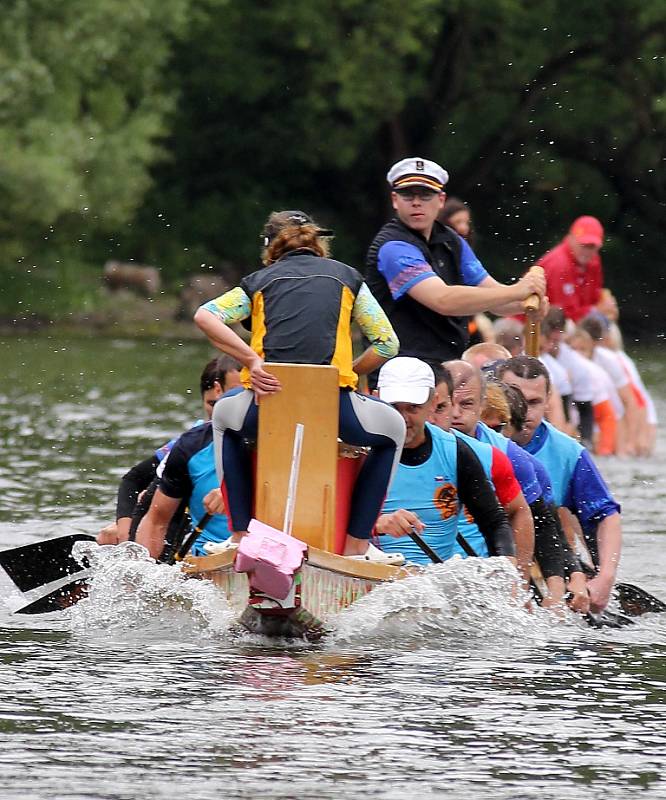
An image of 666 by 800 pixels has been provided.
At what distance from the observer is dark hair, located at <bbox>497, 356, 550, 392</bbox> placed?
9.82 meters

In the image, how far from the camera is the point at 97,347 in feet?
107

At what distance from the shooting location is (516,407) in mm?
9648

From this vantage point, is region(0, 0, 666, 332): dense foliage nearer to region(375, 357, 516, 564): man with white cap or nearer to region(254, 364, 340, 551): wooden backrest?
region(375, 357, 516, 564): man with white cap

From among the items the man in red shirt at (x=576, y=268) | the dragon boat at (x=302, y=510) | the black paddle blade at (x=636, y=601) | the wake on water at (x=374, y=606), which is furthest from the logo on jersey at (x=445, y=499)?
the man in red shirt at (x=576, y=268)

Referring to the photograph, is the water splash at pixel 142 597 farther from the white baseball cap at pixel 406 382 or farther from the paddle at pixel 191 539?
the white baseball cap at pixel 406 382

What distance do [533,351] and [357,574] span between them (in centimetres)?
342

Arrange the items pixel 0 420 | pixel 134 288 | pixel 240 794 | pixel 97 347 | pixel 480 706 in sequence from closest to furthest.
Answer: pixel 240 794
pixel 480 706
pixel 0 420
pixel 97 347
pixel 134 288

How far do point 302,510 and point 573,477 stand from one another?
1723 millimetres

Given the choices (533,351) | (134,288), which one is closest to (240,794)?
(533,351)

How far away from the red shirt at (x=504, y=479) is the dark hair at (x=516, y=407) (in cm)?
76

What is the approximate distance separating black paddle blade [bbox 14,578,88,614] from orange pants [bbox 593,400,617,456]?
8749mm

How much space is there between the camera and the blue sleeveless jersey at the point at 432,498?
347 inches

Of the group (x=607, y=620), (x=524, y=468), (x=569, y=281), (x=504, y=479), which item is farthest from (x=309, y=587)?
A: (x=569, y=281)

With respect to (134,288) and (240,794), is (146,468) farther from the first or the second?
(134,288)
